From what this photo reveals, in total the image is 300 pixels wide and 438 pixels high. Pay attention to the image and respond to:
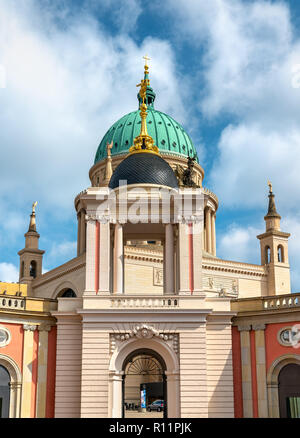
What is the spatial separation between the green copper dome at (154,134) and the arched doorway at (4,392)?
45.4m

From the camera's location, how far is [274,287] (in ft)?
236

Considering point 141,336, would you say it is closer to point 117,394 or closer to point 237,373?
point 117,394

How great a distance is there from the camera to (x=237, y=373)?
109 feet

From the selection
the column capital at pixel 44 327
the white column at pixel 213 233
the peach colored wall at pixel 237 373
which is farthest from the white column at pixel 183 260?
the white column at pixel 213 233

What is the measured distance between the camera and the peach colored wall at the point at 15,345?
32.5 meters

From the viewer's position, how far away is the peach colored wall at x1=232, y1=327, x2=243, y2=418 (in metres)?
32.8

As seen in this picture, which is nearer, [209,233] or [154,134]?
[154,134]

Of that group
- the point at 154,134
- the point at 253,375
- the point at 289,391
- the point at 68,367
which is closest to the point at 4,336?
the point at 68,367

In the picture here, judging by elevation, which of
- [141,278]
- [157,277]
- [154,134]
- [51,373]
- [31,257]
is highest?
[154,134]

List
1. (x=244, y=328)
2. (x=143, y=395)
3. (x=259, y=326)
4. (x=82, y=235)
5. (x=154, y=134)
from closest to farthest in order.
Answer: (x=259, y=326)
(x=244, y=328)
(x=143, y=395)
(x=154, y=134)
(x=82, y=235)

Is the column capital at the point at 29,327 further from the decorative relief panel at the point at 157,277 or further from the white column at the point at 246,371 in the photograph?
the decorative relief panel at the point at 157,277

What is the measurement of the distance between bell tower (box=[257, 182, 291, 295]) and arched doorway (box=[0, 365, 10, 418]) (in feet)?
145

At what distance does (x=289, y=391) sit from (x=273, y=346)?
7.41 feet

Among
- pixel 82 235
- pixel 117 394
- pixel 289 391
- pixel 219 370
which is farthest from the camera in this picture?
pixel 82 235
